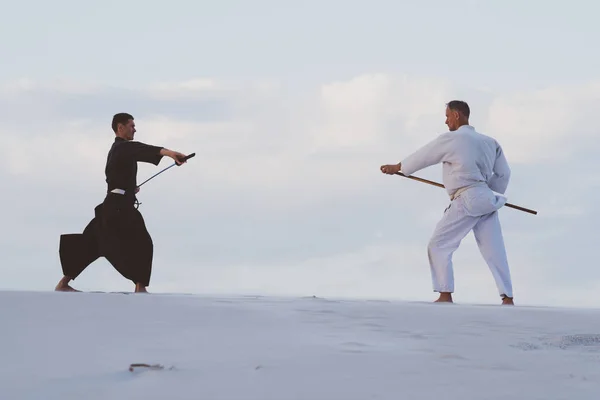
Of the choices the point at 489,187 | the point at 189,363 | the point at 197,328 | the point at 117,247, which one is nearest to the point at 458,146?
the point at 489,187

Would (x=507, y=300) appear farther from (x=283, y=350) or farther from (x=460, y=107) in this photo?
(x=283, y=350)

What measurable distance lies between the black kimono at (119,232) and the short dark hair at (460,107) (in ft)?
9.06

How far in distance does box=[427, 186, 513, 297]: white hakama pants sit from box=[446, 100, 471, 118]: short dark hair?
750 mm

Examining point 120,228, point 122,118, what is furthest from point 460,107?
point 120,228

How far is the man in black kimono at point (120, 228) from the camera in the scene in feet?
30.6

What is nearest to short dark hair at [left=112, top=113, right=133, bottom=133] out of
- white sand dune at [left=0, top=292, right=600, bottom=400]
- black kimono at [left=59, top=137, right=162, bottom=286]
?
black kimono at [left=59, top=137, right=162, bottom=286]

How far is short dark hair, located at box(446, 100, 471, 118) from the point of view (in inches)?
377

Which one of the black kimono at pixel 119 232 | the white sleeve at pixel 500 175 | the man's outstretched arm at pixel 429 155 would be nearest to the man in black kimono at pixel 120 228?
the black kimono at pixel 119 232

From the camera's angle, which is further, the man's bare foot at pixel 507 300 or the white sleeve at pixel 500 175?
the white sleeve at pixel 500 175

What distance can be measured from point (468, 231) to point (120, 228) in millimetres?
3207

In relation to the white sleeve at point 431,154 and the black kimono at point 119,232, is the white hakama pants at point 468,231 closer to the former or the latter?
the white sleeve at point 431,154

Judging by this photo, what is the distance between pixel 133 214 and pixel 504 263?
346 cm

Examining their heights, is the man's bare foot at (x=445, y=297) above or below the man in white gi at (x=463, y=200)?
below

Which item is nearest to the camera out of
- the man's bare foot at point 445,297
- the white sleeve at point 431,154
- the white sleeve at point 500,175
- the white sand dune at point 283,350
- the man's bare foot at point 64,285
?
the white sand dune at point 283,350
